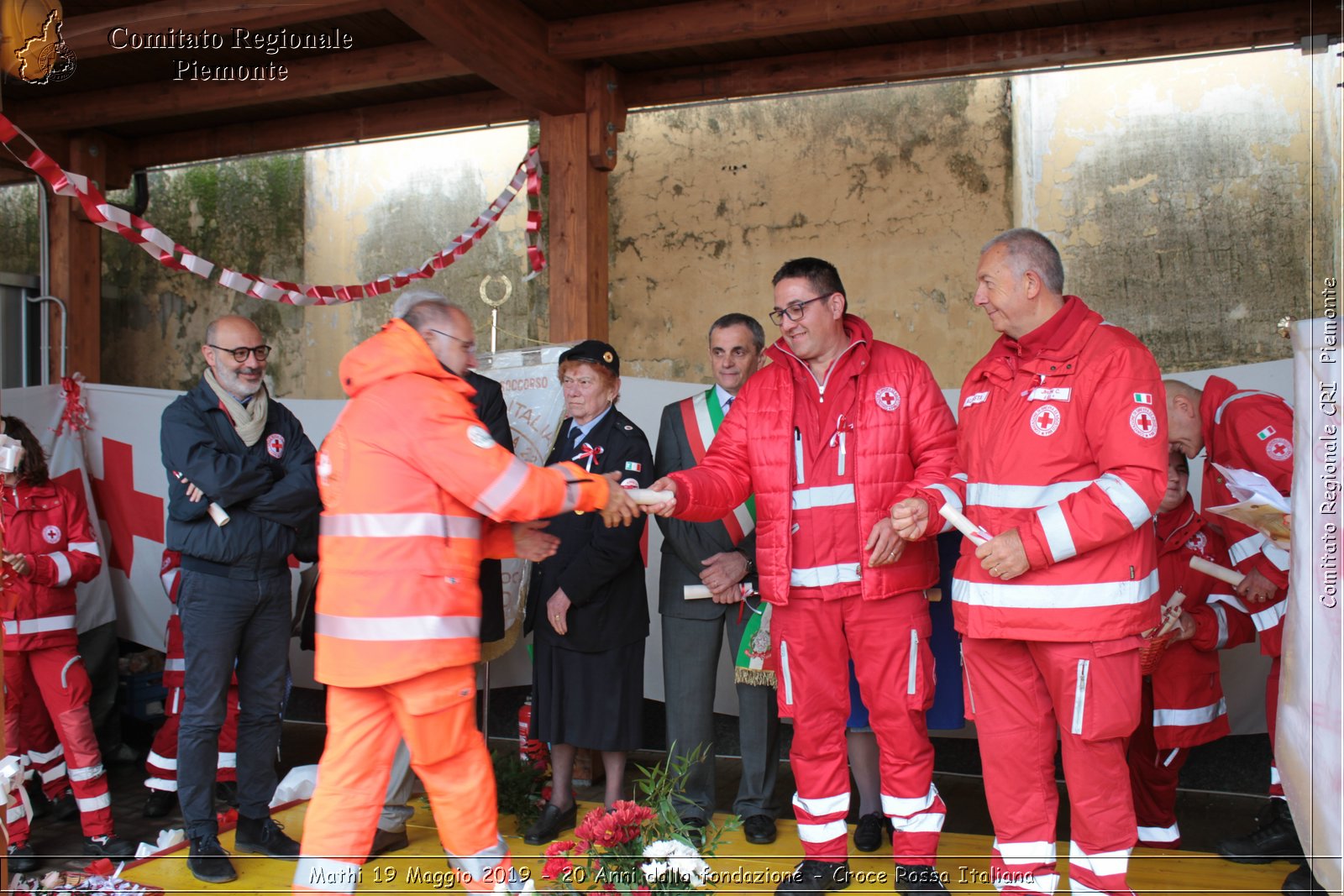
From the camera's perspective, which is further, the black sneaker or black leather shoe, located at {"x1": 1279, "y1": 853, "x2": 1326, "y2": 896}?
the black sneaker

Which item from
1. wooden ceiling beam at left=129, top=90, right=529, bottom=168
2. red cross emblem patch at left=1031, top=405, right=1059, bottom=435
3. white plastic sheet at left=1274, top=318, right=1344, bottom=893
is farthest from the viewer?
wooden ceiling beam at left=129, top=90, right=529, bottom=168

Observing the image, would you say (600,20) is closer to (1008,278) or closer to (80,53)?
(80,53)

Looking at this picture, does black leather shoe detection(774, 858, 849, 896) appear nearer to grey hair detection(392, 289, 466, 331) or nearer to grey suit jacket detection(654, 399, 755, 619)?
grey suit jacket detection(654, 399, 755, 619)

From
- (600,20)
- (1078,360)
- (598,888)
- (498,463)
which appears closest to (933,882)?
(598,888)

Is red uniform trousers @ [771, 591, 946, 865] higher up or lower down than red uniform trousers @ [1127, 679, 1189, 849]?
higher up

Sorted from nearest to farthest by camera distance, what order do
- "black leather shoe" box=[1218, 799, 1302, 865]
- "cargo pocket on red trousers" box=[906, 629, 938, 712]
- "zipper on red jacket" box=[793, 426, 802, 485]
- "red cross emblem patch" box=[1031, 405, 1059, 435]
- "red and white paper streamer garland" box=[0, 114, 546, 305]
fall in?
1. "red cross emblem patch" box=[1031, 405, 1059, 435]
2. "cargo pocket on red trousers" box=[906, 629, 938, 712]
3. "zipper on red jacket" box=[793, 426, 802, 485]
4. "black leather shoe" box=[1218, 799, 1302, 865]
5. "red and white paper streamer garland" box=[0, 114, 546, 305]

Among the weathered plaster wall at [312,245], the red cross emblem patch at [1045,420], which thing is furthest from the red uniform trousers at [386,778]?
the weathered plaster wall at [312,245]

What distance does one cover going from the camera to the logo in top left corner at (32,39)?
4.51 metres

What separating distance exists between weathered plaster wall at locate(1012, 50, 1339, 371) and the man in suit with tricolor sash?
9.63 feet

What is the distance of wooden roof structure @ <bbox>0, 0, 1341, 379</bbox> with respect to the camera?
5.32m

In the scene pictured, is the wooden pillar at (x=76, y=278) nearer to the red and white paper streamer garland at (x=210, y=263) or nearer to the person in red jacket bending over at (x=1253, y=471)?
the red and white paper streamer garland at (x=210, y=263)

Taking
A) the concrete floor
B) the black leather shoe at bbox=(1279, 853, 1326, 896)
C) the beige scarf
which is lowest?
the concrete floor

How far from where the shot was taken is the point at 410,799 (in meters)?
4.95

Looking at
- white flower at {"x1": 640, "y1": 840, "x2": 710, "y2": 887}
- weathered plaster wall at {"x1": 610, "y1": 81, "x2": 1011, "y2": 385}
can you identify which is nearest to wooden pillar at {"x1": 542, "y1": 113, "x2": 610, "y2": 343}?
weathered plaster wall at {"x1": 610, "y1": 81, "x2": 1011, "y2": 385}
